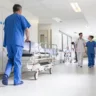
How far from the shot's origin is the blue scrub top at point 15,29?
4039 mm

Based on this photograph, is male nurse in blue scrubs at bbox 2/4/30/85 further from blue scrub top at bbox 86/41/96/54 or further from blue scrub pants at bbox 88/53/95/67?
blue scrub pants at bbox 88/53/95/67

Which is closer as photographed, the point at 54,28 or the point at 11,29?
the point at 11,29

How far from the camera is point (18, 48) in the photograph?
4055 millimetres

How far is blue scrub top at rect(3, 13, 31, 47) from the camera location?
4.04 meters

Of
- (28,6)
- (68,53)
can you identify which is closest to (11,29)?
(28,6)

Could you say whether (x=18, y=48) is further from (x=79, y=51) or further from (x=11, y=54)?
(x=79, y=51)

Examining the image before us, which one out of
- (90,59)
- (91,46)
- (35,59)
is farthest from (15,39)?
(90,59)

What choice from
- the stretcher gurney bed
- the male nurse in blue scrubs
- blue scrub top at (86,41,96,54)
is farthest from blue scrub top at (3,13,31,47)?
blue scrub top at (86,41,96,54)

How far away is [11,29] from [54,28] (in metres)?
9.92

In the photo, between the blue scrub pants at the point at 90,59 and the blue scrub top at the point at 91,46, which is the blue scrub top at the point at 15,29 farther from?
the blue scrub pants at the point at 90,59

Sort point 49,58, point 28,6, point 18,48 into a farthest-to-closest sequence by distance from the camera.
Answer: point 28,6
point 49,58
point 18,48

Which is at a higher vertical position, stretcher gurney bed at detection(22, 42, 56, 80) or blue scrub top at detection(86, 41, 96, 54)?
blue scrub top at detection(86, 41, 96, 54)

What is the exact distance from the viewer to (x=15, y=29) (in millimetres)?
4047

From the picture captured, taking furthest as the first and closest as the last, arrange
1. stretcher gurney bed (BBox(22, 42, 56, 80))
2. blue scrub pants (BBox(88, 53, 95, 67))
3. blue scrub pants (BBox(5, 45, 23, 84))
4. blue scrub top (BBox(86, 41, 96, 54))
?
1. blue scrub pants (BBox(88, 53, 95, 67))
2. blue scrub top (BBox(86, 41, 96, 54))
3. stretcher gurney bed (BBox(22, 42, 56, 80))
4. blue scrub pants (BBox(5, 45, 23, 84))
